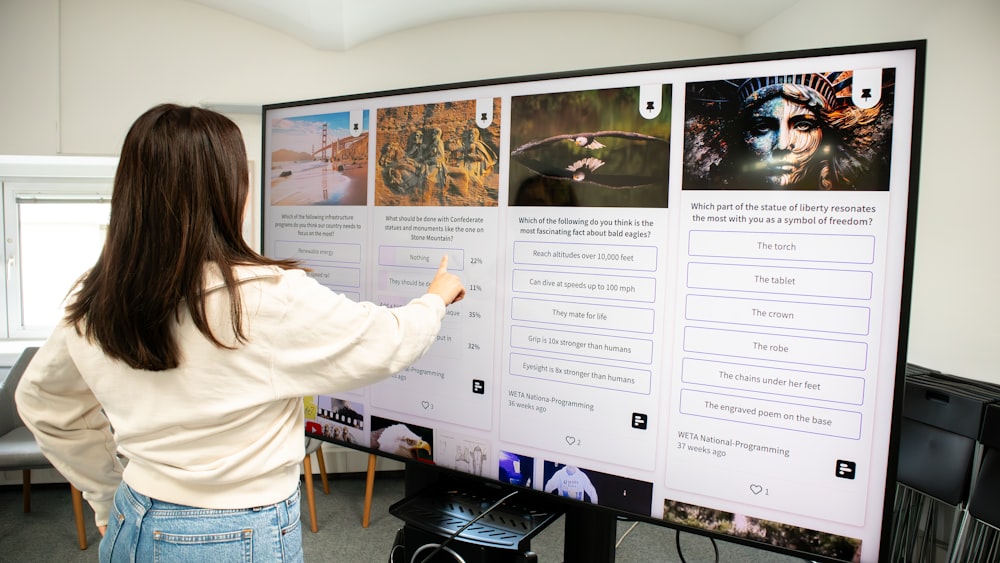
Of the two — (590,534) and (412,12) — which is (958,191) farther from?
(412,12)

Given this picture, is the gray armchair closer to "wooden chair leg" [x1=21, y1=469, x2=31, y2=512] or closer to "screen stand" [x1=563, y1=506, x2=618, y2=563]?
"wooden chair leg" [x1=21, y1=469, x2=31, y2=512]

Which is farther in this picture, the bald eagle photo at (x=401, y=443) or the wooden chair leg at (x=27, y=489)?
the wooden chair leg at (x=27, y=489)

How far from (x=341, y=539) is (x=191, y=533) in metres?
1.95

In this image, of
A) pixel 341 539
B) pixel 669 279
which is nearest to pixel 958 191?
pixel 669 279

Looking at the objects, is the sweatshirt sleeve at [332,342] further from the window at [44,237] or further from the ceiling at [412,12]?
the window at [44,237]

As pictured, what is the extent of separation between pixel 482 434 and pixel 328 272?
67cm

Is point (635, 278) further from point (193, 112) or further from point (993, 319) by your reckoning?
point (993, 319)

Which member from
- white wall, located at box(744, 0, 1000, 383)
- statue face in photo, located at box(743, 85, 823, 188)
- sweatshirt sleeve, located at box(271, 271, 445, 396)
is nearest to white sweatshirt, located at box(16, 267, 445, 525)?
sweatshirt sleeve, located at box(271, 271, 445, 396)

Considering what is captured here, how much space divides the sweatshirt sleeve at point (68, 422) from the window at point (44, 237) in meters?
2.87

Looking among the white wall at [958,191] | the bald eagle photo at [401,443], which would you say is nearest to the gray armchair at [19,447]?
the bald eagle photo at [401,443]

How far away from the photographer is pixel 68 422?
116cm

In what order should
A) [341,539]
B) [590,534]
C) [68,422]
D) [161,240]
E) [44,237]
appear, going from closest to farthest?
1. [161,240]
2. [68,422]
3. [590,534]
4. [341,539]
5. [44,237]

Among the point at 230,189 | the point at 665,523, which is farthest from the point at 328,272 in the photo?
the point at 665,523

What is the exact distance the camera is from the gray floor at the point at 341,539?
8.72ft
